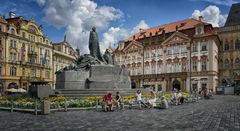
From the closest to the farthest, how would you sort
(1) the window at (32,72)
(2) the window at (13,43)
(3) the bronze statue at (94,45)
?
(3) the bronze statue at (94,45)
(2) the window at (13,43)
(1) the window at (32,72)

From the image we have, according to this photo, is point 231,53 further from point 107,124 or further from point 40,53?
point 107,124

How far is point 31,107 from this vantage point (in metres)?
15.9

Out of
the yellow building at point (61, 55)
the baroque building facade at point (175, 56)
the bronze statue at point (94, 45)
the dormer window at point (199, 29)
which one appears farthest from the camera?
the yellow building at point (61, 55)

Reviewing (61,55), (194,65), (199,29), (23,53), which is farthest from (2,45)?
(199,29)

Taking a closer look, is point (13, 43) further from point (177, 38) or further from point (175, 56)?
point (177, 38)

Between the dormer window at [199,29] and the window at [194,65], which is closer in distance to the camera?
the dormer window at [199,29]

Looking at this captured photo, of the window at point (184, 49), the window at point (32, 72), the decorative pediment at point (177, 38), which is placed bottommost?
the window at point (32, 72)

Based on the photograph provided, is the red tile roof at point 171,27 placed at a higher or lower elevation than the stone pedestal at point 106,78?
higher

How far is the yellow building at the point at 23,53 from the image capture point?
169 ft

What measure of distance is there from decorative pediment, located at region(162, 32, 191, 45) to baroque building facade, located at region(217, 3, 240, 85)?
8.50 meters

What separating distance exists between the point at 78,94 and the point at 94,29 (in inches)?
282

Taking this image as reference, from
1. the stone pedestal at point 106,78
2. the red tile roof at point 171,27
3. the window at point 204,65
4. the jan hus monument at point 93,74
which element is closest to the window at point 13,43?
the red tile roof at point 171,27

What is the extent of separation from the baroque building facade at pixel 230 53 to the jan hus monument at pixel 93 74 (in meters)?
37.7

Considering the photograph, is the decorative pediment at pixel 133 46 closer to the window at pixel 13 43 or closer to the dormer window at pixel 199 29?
the dormer window at pixel 199 29
